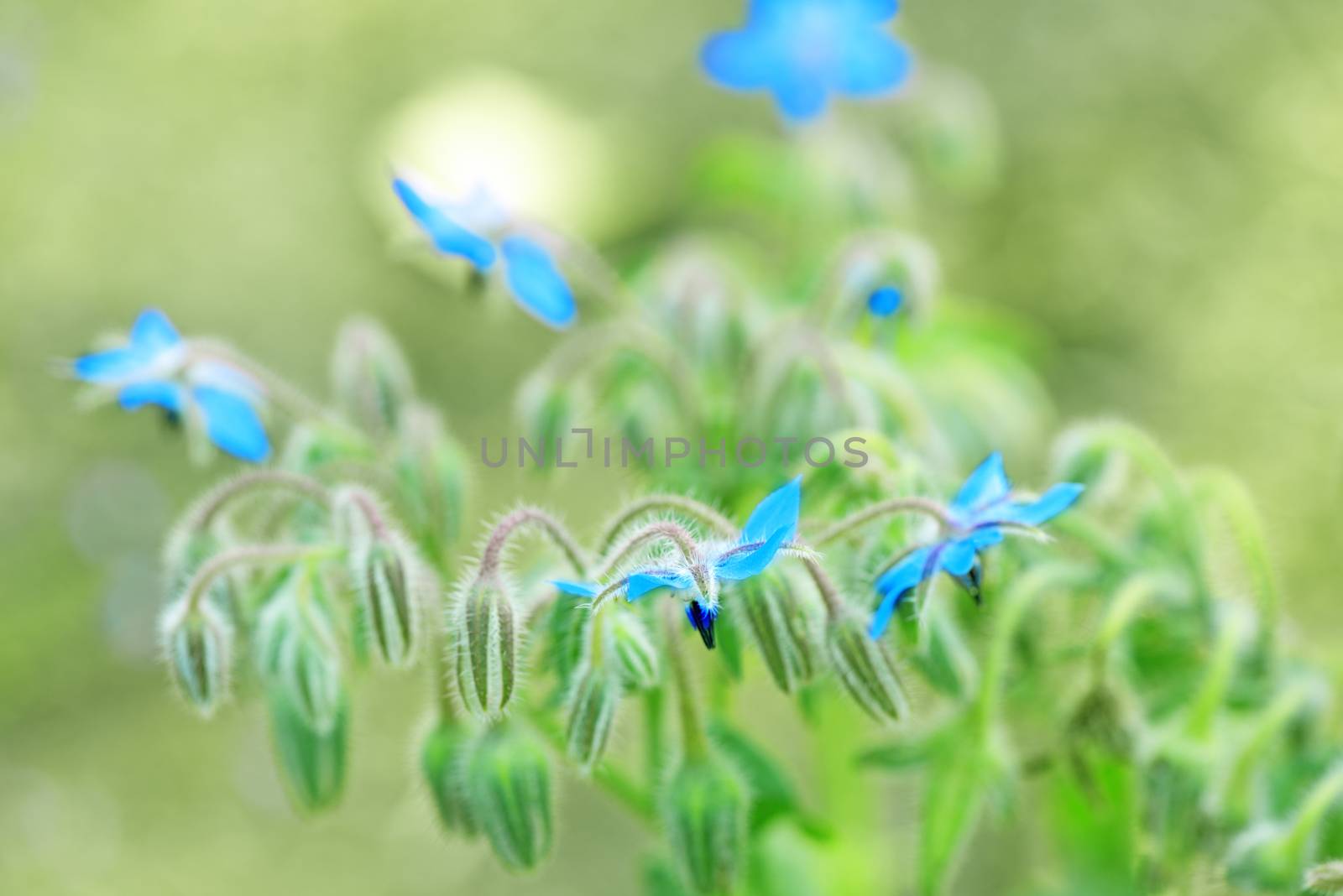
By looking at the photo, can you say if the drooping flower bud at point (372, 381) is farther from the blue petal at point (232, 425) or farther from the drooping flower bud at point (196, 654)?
the drooping flower bud at point (196, 654)

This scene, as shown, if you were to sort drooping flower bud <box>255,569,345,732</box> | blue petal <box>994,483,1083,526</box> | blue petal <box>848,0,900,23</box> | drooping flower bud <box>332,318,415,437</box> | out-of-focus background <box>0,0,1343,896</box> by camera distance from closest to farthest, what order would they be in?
blue petal <box>994,483,1083,526</box>, drooping flower bud <box>255,569,345,732</box>, drooping flower bud <box>332,318,415,437</box>, blue petal <box>848,0,900,23</box>, out-of-focus background <box>0,0,1343,896</box>

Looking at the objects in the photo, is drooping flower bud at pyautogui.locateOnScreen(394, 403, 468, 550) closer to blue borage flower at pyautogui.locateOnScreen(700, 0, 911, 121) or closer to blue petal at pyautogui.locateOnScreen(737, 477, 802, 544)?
blue petal at pyautogui.locateOnScreen(737, 477, 802, 544)

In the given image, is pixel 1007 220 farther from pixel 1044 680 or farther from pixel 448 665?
pixel 448 665

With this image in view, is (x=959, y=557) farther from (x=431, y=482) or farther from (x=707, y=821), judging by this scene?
(x=431, y=482)

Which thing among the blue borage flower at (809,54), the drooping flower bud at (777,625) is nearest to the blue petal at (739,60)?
the blue borage flower at (809,54)

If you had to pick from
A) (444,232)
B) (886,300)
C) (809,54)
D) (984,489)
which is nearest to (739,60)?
(809,54)

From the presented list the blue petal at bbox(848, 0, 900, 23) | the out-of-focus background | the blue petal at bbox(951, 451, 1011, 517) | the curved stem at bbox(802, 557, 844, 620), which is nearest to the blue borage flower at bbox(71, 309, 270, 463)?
the curved stem at bbox(802, 557, 844, 620)
